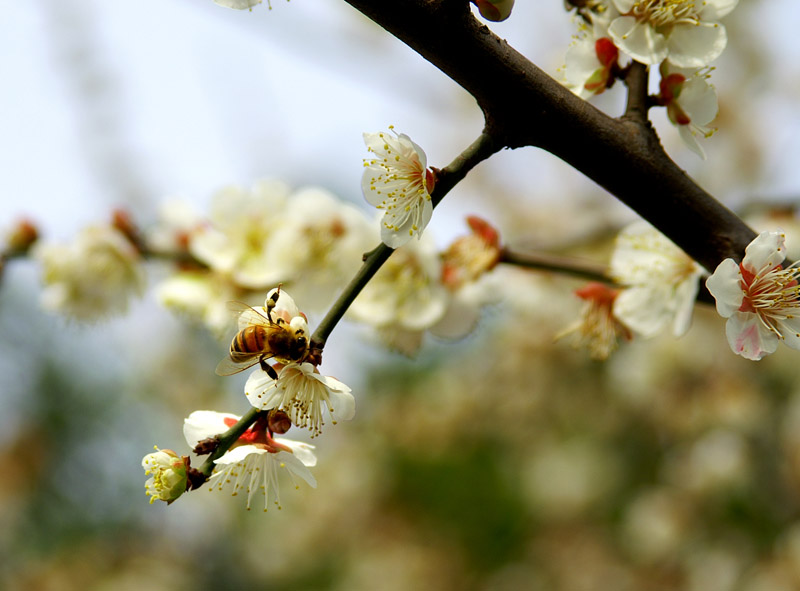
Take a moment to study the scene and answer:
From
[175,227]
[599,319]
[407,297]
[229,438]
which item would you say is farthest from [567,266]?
[175,227]

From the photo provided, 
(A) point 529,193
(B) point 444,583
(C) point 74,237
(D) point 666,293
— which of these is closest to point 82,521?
(B) point 444,583

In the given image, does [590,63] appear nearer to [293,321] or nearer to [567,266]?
[567,266]

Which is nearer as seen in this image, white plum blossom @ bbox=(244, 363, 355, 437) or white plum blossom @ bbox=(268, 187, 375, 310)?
white plum blossom @ bbox=(244, 363, 355, 437)

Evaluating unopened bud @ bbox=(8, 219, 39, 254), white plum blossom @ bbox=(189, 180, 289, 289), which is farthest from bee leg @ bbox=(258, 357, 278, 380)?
unopened bud @ bbox=(8, 219, 39, 254)

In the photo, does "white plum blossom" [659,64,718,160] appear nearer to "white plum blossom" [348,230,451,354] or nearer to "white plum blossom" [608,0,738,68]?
"white plum blossom" [608,0,738,68]

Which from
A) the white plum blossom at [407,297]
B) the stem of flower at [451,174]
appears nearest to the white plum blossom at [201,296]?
the white plum blossom at [407,297]

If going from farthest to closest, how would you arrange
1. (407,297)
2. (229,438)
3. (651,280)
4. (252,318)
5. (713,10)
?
(407,297)
(651,280)
(713,10)
(252,318)
(229,438)

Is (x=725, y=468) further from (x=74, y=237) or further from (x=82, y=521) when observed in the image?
(x=82, y=521)
